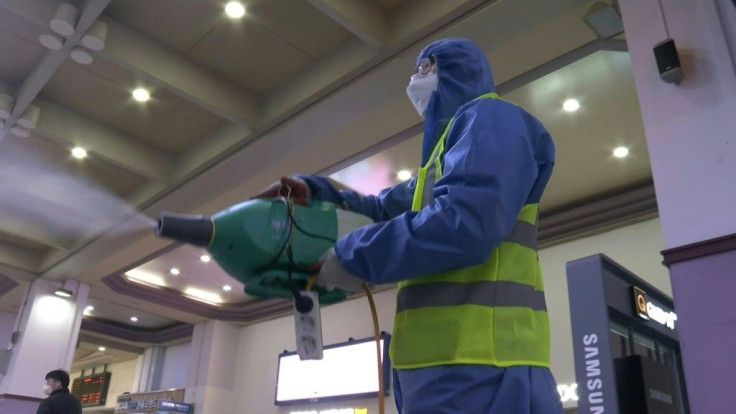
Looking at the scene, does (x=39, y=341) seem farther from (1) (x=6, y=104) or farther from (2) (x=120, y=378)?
(2) (x=120, y=378)

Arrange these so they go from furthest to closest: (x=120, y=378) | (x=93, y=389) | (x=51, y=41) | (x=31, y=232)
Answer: (x=93, y=389) < (x=120, y=378) < (x=31, y=232) < (x=51, y=41)

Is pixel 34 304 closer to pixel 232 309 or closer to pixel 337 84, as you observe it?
pixel 232 309

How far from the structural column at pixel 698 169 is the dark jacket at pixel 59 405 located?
4295mm

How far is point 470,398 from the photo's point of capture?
1.02 meters

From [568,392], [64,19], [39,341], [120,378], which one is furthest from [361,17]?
[120,378]

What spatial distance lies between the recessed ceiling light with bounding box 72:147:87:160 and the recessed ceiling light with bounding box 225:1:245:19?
218cm

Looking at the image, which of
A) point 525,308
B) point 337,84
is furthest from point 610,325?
point 337,84

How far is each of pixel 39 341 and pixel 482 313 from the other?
25.9 feet

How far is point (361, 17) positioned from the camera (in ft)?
12.9

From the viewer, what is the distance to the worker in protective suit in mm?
1021

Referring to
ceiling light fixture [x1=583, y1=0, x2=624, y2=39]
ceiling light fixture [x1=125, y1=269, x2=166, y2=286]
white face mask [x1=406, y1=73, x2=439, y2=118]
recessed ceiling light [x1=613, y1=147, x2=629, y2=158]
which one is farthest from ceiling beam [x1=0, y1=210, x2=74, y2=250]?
white face mask [x1=406, y1=73, x2=439, y2=118]

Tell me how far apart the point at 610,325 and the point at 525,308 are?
1215mm

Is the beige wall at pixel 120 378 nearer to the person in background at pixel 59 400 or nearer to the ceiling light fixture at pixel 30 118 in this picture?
the person in background at pixel 59 400

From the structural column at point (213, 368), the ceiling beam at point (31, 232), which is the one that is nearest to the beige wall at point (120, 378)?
the structural column at point (213, 368)
